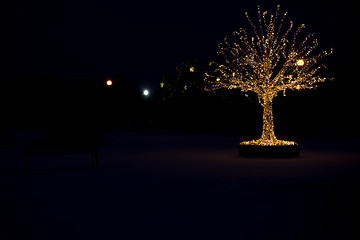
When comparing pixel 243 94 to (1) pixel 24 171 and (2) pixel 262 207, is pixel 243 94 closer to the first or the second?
(1) pixel 24 171

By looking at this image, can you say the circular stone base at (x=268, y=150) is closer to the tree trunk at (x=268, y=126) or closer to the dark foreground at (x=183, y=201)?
the tree trunk at (x=268, y=126)

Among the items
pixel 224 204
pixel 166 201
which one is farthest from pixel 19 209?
pixel 224 204

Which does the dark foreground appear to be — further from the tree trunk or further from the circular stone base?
the tree trunk

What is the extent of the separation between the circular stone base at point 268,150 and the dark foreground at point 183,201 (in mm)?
2505

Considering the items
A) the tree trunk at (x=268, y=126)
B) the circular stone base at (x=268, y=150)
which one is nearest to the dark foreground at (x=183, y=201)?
the circular stone base at (x=268, y=150)

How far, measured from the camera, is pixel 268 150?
688 inches

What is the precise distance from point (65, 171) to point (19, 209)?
18.5 feet

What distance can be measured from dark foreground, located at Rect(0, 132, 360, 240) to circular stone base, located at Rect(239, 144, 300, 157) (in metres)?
2.50

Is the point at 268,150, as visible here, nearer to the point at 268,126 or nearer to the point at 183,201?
the point at 268,126

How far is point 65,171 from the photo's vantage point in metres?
13.7

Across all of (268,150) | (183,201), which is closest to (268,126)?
(268,150)

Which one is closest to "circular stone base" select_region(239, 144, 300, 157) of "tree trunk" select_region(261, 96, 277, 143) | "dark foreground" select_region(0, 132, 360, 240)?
"tree trunk" select_region(261, 96, 277, 143)

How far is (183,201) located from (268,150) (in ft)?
30.9

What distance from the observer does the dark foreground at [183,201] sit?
6543 millimetres
